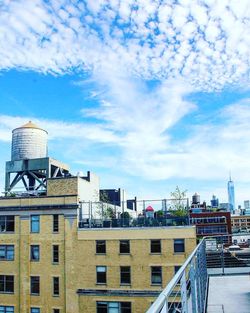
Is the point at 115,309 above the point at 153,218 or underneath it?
underneath

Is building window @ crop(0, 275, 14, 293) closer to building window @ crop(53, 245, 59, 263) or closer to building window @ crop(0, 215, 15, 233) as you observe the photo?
building window @ crop(0, 215, 15, 233)

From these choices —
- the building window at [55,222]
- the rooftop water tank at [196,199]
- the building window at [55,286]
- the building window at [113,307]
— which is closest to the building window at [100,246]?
the building window at [55,222]

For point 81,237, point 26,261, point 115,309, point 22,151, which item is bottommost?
point 115,309

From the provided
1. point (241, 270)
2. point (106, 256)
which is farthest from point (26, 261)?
point (241, 270)

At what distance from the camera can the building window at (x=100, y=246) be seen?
35.4 metres

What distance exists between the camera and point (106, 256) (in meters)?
35.2

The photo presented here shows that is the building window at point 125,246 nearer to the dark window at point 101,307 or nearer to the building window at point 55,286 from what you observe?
the dark window at point 101,307

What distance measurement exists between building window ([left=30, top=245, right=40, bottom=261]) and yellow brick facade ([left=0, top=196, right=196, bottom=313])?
32 centimetres

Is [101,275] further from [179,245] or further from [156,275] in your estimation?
[179,245]

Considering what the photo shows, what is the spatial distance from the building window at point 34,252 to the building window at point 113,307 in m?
7.54

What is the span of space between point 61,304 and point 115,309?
17.7 ft

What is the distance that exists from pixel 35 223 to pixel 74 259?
549 centimetres

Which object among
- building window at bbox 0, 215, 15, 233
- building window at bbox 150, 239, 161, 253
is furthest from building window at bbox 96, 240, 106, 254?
building window at bbox 0, 215, 15, 233

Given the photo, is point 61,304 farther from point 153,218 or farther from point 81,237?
point 153,218
